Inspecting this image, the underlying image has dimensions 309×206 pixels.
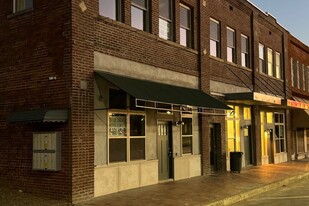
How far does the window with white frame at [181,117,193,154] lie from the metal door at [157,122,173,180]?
98 centimetres

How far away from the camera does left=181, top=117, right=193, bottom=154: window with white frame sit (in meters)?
16.6

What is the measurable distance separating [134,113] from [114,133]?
121cm

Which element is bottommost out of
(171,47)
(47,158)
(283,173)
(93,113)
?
(283,173)

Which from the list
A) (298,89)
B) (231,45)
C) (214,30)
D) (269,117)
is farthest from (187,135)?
(298,89)

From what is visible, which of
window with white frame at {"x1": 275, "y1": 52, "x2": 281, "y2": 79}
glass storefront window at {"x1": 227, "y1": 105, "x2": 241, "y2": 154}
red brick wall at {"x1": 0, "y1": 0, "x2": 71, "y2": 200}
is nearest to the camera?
red brick wall at {"x1": 0, "y1": 0, "x2": 71, "y2": 200}

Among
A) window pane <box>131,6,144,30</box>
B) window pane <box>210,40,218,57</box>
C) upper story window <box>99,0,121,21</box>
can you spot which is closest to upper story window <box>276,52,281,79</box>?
window pane <box>210,40,218,57</box>

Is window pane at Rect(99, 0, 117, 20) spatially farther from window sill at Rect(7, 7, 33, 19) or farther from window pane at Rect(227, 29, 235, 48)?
window pane at Rect(227, 29, 235, 48)

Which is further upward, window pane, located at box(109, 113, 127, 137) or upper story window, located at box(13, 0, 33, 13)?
upper story window, located at box(13, 0, 33, 13)

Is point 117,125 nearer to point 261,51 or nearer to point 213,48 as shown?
point 213,48

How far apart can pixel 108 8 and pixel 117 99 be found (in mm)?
2875

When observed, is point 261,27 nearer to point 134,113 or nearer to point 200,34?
point 200,34

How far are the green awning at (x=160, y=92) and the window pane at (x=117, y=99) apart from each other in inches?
21.5

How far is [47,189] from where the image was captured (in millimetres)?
11594

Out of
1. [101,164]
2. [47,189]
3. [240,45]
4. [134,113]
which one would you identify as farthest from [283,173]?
[47,189]
